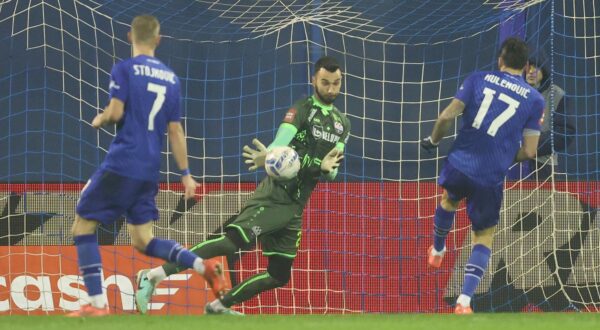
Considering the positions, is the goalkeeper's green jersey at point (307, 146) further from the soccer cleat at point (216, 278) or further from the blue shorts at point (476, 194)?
the soccer cleat at point (216, 278)

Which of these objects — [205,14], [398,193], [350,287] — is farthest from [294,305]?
[205,14]

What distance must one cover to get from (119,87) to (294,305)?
13.7 feet

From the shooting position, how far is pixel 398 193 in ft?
37.3

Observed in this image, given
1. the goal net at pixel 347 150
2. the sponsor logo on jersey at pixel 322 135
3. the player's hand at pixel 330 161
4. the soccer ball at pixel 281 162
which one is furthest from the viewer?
the goal net at pixel 347 150

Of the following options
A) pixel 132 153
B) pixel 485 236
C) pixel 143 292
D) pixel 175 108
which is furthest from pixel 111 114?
pixel 485 236

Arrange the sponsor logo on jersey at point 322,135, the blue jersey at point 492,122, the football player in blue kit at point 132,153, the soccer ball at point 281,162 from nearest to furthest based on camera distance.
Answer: the football player in blue kit at point 132,153, the blue jersey at point 492,122, the soccer ball at point 281,162, the sponsor logo on jersey at point 322,135

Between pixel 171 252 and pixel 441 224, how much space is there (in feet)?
7.87

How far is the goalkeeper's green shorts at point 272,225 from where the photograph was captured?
934 cm

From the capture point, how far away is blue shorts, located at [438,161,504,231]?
29.5 feet

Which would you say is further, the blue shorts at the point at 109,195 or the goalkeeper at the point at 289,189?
the goalkeeper at the point at 289,189

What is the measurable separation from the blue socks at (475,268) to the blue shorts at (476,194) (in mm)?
167

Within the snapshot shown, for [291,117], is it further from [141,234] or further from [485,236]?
[141,234]

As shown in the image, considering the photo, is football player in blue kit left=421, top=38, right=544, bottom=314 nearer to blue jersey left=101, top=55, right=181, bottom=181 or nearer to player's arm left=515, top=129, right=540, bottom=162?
player's arm left=515, top=129, right=540, bottom=162

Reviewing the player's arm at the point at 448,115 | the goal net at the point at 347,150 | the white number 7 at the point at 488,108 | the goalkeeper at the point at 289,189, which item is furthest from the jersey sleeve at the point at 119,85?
the goal net at the point at 347,150
